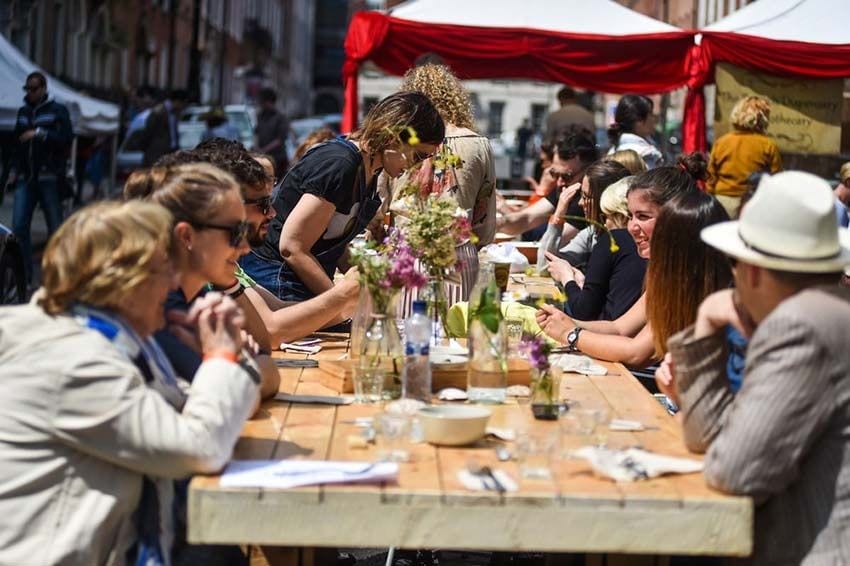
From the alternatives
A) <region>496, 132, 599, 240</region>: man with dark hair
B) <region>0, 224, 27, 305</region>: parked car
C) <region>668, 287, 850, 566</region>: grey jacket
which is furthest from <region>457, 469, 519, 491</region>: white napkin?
<region>0, 224, 27, 305</region>: parked car

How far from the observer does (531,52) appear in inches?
419

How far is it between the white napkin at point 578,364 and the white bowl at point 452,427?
98 centimetres

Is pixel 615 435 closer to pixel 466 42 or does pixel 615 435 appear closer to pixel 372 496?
pixel 372 496

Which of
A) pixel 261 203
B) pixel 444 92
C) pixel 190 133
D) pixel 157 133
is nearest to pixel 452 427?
pixel 261 203

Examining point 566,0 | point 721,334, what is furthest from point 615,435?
point 566,0

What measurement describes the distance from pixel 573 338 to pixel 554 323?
0.09m

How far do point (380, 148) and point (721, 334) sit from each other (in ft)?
7.32

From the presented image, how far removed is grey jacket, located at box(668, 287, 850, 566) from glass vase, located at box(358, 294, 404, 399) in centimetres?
105

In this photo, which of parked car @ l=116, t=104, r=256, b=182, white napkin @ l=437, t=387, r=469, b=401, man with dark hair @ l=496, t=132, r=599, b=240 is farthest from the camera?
parked car @ l=116, t=104, r=256, b=182

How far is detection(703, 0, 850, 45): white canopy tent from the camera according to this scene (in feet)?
33.3

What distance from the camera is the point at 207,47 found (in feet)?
162

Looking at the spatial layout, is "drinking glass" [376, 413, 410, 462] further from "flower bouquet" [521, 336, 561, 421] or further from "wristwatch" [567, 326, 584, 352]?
"wristwatch" [567, 326, 584, 352]

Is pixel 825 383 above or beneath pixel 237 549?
above

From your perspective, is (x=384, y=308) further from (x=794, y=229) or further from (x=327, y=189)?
(x=327, y=189)
